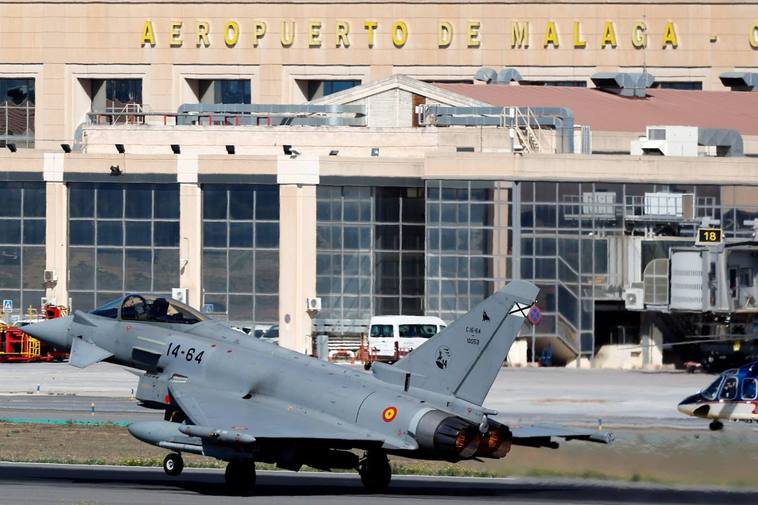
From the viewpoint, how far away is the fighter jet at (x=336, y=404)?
33.7 m

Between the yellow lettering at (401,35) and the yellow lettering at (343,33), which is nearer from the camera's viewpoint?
the yellow lettering at (343,33)

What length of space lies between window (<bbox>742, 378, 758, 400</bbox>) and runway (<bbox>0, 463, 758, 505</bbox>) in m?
17.2

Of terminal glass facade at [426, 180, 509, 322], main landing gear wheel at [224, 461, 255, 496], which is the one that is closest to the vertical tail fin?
main landing gear wheel at [224, 461, 255, 496]

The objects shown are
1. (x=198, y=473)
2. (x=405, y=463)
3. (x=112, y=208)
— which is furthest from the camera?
(x=112, y=208)

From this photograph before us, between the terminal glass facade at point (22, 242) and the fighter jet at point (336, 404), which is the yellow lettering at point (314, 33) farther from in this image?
the fighter jet at point (336, 404)

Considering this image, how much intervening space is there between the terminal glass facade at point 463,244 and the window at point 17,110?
42.6 metres

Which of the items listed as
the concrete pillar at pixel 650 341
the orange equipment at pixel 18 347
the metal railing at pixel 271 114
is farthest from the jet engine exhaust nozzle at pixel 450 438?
the metal railing at pixel 271 114

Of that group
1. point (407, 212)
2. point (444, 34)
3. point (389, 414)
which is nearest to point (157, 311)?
point (389, 414)

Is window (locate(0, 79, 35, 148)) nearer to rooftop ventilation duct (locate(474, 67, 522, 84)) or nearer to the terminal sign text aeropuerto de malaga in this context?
the terminal sign text aeropuerto de malaga

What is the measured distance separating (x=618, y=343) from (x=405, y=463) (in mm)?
39524

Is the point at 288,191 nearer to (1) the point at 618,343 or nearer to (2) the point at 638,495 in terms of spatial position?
(1) the point at 618,343

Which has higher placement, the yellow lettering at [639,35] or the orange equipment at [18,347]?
the yellow lettering at [639,35]

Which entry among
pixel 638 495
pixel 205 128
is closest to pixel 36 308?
pixel 205 128

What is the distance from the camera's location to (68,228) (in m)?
85.2
